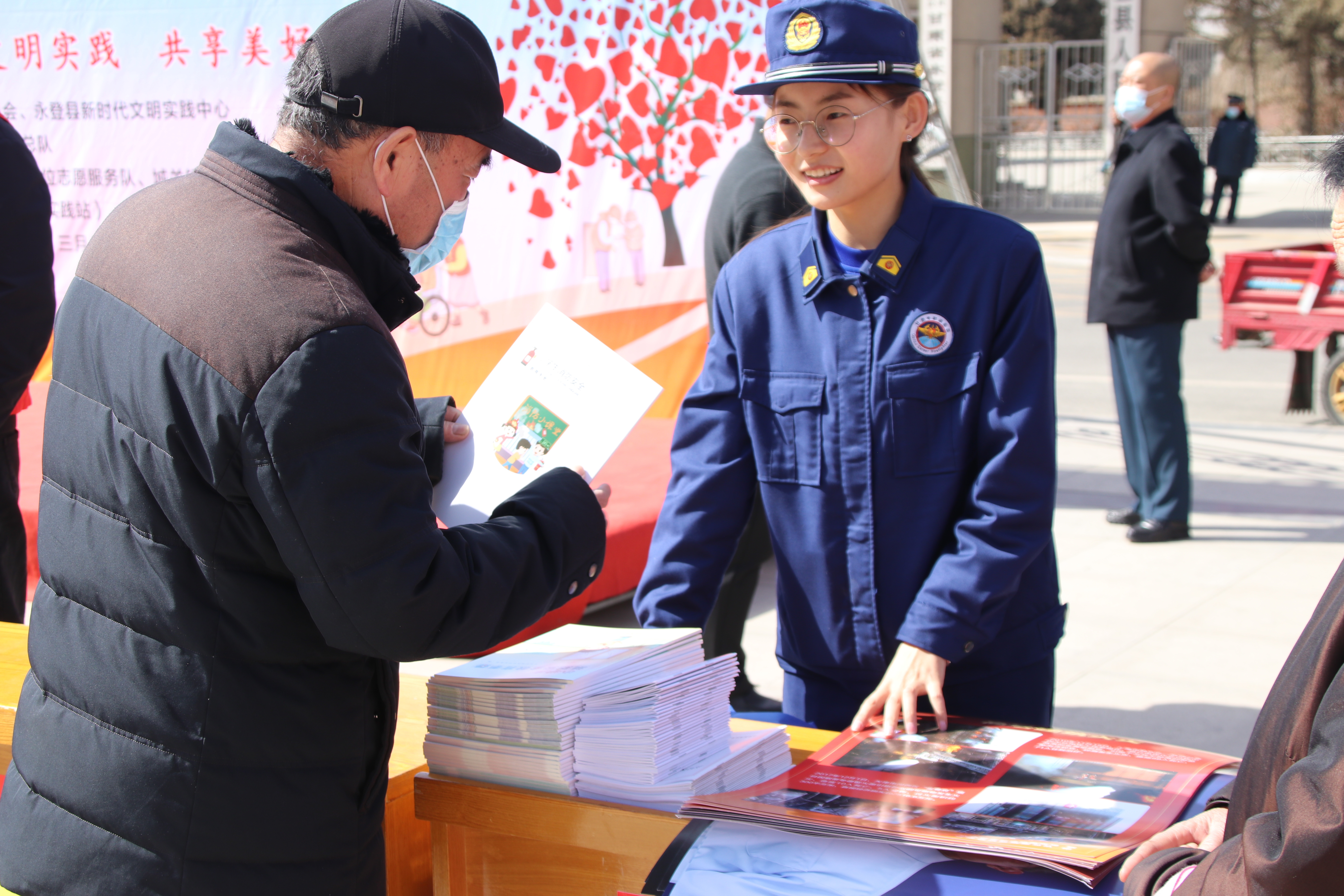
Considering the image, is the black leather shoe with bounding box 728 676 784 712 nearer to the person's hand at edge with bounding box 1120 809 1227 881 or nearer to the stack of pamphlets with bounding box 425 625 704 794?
the stack of pamphlets with bounding box 425 625 704 794

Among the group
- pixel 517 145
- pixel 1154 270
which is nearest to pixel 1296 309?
pixel 1154 270

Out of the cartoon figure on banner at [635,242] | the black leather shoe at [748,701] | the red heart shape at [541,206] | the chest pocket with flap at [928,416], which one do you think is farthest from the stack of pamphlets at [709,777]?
the red heart shape at [541,206]

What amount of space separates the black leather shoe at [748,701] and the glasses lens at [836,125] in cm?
222

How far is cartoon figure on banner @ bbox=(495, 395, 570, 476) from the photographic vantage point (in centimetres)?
167

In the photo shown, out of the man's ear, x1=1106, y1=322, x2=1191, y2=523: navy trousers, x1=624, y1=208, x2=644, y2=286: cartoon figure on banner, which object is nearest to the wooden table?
the man's ear

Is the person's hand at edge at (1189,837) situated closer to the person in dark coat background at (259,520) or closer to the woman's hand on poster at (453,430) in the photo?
the person in dark coat background at (259,520)

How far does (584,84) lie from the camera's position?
16.6ft

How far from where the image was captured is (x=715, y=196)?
3.70 metres

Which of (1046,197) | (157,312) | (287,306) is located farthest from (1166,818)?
(1046,197)

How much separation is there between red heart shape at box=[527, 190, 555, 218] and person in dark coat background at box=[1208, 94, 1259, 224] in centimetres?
1535

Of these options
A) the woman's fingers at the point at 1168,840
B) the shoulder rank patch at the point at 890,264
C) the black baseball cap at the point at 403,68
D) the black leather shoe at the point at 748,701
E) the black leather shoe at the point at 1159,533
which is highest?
the black baseball cap at the point at 403,68

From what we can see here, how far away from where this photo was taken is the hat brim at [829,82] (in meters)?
1.85

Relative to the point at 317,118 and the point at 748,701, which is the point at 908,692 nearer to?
the point at 317,118

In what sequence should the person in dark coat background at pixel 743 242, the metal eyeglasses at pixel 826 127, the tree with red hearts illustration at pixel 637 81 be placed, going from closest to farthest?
the metal eyeglasses at pixel 826 127 → the person in dark coat background at pixel 743 242 → the tree with red hearts illustration at pixel 637 81
